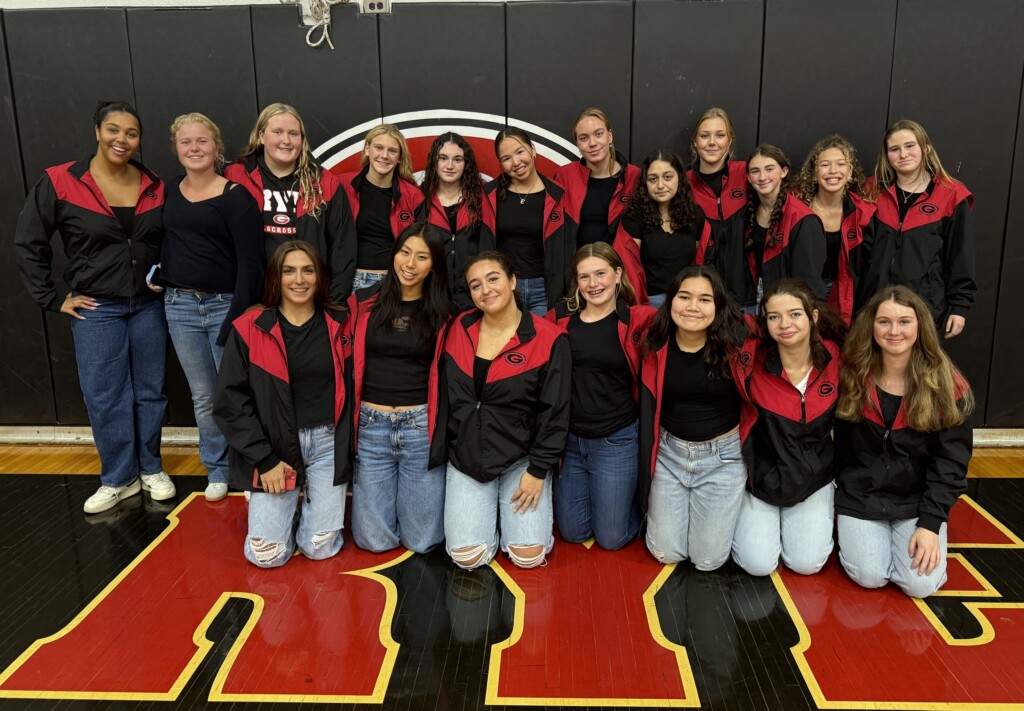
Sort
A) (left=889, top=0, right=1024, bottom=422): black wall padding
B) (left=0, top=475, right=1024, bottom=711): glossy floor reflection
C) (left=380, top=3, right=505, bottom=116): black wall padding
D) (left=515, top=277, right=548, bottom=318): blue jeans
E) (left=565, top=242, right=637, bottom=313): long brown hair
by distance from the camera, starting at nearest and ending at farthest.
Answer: (left=0, top=475, right=1024, bottom=711): glossy floor reflection, (left=565, top=242, right=637, bottom=313): long brown hair, (left=515, top=277, right=548, bottom=318): blue jeans, (left=889, top=0, right=1024, bottom=422): black wall padding, (left=380, top=3, right=505, bottom=116): black wall padding

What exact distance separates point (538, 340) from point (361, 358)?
77cm

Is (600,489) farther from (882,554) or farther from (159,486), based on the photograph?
(159,486)

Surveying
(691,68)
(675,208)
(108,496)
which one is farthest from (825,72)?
(108,496)

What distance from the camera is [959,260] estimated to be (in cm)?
382

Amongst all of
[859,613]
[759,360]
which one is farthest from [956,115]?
[859,613]

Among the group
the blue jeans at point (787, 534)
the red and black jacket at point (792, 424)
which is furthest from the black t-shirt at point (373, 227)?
the blue jeans at point (787, 534)

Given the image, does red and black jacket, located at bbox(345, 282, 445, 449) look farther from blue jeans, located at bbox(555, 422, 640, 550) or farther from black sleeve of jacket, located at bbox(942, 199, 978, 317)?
black sleeve of jacket, located at bbox(942, 199, 978, 317)

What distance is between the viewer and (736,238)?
394 cm

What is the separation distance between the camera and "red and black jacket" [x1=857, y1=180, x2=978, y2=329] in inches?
150

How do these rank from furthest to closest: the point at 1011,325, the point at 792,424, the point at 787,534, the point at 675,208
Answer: the point at 1011,325, the point at 675,208, the point at 787,534, the point at 792,424

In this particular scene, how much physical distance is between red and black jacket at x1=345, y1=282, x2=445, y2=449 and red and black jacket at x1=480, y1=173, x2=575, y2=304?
0.84 metres

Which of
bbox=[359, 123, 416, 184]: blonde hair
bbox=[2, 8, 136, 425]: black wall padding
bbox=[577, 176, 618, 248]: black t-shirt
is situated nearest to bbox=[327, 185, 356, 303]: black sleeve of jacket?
bbox=[359, 123, 416, 184]: blonde hair

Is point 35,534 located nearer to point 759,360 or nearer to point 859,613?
point 759,360

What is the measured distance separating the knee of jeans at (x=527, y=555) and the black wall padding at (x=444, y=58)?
2.48 m
